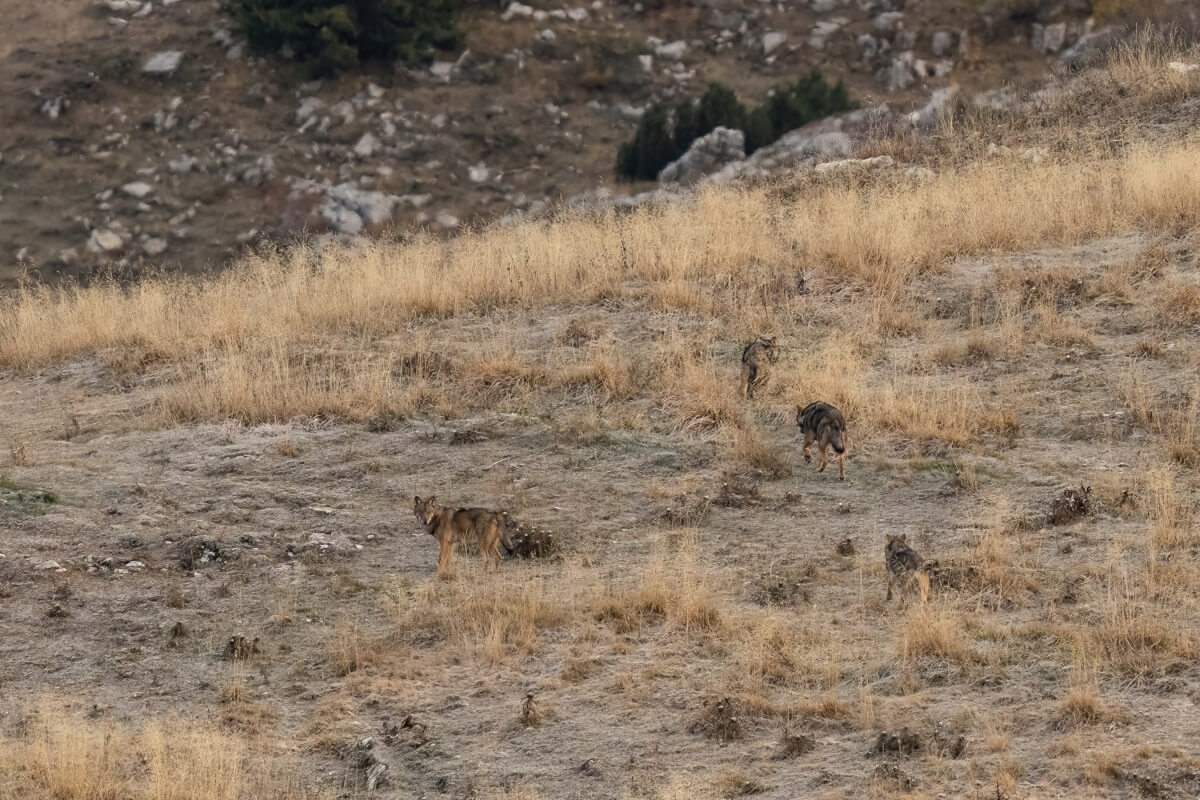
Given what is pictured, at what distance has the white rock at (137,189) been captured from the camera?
27453mm

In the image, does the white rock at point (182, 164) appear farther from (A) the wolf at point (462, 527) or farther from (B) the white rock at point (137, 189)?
(A) the wolf at point (462, 527)

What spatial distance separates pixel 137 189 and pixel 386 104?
17.6 feet

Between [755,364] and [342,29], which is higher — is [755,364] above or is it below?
below

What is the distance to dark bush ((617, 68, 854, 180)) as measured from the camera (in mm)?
25547

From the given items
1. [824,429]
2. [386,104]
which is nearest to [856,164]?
[824,429]

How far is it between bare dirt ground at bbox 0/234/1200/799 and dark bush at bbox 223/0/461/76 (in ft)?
60.7

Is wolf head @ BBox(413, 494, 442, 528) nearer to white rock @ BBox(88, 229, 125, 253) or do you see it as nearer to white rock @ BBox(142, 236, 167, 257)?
white rock @ BBox(142, 236, 167, 257)

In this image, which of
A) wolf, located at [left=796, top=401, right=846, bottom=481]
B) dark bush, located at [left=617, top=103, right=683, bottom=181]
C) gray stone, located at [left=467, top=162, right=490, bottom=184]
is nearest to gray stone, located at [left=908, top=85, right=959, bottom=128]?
dark bush, located at [left=617, top=103, right=683, bottom=181]

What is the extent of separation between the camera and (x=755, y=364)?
11062mm

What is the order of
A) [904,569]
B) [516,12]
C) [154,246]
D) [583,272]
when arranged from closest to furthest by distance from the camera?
[904,569] → [583,272] → [154,246] → [516,12]

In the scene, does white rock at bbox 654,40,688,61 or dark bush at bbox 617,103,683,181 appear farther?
white rock at bbox 654,40,688,61

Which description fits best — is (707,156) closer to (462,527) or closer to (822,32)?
(822,32)

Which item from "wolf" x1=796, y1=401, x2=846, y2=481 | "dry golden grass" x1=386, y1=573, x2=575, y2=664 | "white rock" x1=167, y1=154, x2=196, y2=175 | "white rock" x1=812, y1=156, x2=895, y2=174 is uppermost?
"white rock" x1=167, y1=154, x2=196, y2=175

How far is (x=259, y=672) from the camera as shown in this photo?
7.59m
